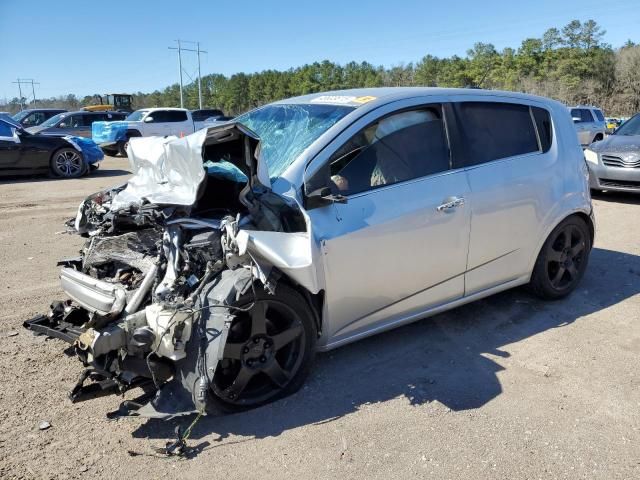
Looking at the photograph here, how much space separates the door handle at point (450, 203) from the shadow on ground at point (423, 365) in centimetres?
109

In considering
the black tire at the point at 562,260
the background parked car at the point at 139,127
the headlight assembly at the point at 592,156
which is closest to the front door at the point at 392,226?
the black tire at the point at 562,260

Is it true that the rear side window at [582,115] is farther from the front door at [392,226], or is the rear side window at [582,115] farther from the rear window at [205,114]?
the front door at [392,226]

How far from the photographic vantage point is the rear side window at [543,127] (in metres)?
4.59

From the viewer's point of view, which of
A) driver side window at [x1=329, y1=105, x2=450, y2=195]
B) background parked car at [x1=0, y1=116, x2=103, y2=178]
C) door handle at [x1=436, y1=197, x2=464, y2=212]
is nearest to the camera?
driver side window at [x1=329, y1=105, x2=450, y2=195]

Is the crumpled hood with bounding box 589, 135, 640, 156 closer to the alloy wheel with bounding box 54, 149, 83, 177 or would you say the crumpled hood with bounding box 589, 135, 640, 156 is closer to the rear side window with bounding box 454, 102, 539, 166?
the rear side window with bounding box 454, 102, 539, 166

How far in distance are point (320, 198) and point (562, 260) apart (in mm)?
2745

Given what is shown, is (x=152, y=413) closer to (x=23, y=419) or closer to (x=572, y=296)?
(x=23, y=419)

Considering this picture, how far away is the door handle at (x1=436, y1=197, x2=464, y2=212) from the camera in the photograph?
3742 millimetres

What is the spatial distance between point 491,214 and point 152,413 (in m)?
2.74

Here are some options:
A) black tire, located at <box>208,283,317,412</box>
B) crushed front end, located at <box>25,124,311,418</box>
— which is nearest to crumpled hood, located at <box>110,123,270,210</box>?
crushed front end, located at <box>25,124,311,418</box>

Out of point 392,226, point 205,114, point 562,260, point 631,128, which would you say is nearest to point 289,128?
point 392,226

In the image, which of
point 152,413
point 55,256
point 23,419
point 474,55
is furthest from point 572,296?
point 474,55

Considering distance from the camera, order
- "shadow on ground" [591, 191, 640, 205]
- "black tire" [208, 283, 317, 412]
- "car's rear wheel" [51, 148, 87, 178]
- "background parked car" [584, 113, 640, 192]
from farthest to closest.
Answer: "car's rear wheel" [51, 148, 87, 178], "shadow on ground" [591, 191, 640, 205], "background parked car" [584, 113, 640, 192], "black tire" [208, 283, 317, 412]

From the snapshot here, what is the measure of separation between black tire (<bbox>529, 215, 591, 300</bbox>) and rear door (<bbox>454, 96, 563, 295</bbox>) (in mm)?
239
